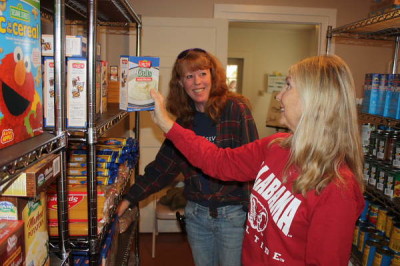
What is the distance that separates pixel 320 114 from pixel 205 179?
32.9 inches

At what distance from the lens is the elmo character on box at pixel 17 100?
2.14 ft

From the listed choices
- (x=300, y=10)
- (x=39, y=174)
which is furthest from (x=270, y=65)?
(x=39, y=174)

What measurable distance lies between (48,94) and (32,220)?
33 centimetres

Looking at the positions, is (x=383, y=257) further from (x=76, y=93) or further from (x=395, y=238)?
(x=76, y=93)

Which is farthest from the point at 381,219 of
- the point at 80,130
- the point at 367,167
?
the point at 80,130

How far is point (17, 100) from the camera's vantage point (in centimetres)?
70

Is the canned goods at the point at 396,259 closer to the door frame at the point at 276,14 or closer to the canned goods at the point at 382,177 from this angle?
the canned goods at the point at 382,177

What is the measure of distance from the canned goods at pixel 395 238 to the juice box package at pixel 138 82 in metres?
1.52

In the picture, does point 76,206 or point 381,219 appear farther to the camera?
point 381,219

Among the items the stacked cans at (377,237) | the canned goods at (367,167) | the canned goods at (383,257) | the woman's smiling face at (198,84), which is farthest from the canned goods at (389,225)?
the woman's smiling face at (198,84)

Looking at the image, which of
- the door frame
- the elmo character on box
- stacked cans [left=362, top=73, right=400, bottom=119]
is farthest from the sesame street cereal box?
the door frame

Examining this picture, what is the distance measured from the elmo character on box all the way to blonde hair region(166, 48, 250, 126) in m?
1.02

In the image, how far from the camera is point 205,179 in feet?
5.65

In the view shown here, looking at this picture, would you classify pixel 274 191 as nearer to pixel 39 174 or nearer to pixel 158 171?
pixel 39 174
